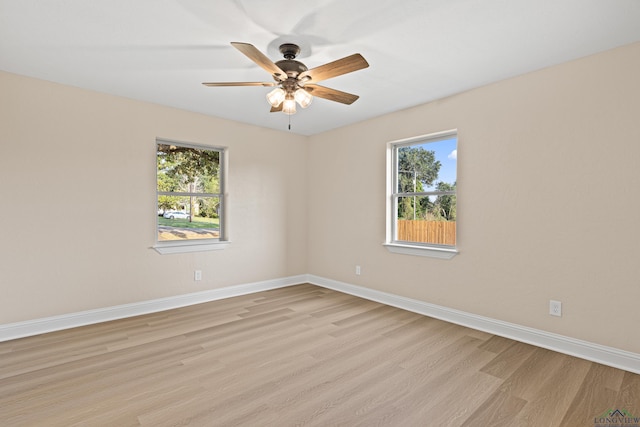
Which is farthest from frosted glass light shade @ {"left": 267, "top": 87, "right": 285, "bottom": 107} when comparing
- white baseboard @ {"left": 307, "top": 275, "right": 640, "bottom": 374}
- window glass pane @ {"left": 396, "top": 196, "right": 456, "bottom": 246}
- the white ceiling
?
white baseboard @ {"left": 307, "top": 275, "right": 640, "bottom": 374}

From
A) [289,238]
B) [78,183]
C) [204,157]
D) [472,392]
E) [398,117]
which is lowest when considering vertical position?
[472,392]

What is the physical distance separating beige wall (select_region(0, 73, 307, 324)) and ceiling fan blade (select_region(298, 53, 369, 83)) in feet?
7.83

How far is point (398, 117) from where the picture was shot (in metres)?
4.09

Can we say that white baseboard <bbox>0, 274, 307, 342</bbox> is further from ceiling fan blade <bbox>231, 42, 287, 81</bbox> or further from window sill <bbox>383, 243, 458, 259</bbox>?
ceiling fan blade <bbox>231, 42, 287, 81</bbox>

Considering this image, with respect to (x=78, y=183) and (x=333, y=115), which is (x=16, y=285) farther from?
(x=333, y=115)

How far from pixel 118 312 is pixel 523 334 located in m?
4.20

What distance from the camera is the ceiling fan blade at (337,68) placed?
207cm

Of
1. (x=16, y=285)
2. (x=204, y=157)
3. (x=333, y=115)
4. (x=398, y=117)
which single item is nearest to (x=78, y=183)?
(x=16, y=285)

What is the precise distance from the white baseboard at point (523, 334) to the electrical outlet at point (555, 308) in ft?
0.60

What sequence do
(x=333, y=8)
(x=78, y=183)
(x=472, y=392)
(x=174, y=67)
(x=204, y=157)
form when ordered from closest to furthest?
(x=333, y=8) < (x=472, y=392) < (x=174, y=67) < (x=78, y=183) < (x=204, y=157)

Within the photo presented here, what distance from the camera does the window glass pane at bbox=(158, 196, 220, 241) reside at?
4.05 m

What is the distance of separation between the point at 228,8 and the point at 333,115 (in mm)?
2336

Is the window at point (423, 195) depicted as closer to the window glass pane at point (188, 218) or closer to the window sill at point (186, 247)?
the window sill at point (186, 247)

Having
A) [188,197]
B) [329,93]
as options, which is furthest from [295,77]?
[188,197]
